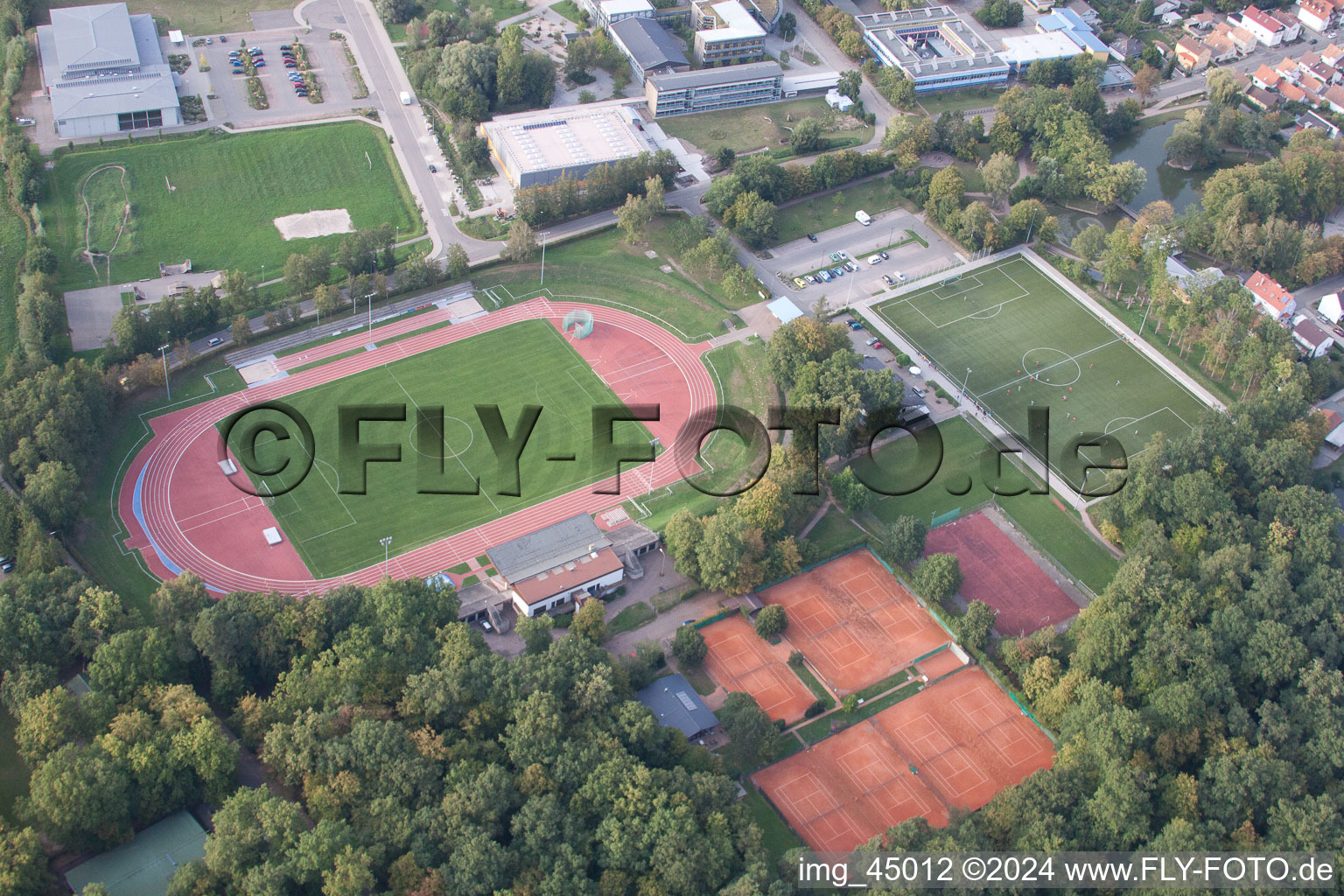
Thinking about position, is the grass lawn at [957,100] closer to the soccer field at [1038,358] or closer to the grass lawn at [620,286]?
the soccer field at [1038,358]

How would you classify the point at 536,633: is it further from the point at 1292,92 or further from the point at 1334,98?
the point at 1334,98

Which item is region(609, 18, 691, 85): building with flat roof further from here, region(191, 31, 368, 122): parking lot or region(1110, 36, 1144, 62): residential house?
region(1110, 36, 1144, 62): residential house

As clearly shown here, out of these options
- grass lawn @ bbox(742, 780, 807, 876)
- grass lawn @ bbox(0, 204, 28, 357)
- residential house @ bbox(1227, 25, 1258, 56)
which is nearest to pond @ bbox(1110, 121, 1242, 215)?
residential house @ bbox(1227, 25, 1258, 56)

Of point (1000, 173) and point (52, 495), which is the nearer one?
point (52, 495)

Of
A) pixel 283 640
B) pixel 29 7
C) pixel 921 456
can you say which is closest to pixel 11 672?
pixel 283 640

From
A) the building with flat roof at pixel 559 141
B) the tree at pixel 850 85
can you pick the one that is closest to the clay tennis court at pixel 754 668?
the building with flat roof at pixel 559 141

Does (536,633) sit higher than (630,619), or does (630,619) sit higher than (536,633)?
(536,633)

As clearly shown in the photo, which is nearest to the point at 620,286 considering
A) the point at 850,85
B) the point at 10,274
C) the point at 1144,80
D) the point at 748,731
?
the point at 850,85
